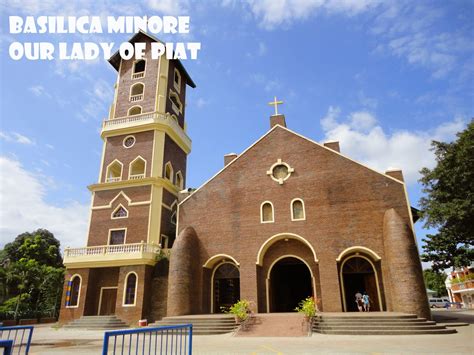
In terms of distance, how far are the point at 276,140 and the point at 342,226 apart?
266 inches

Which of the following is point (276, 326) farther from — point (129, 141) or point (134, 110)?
point (134, 110)

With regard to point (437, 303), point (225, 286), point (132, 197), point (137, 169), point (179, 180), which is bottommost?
point (437, 303)

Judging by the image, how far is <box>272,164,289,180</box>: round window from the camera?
2033 cm

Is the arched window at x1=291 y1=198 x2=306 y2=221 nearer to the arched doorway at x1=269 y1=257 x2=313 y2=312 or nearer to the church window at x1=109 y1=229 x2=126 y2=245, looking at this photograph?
the arched doorway at x1=269 y1=257 x2=313 y2=312

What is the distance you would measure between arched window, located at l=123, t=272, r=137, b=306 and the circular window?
9598 millimetres

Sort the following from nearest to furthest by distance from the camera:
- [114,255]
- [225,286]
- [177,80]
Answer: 1. [225,286]
2. [114,255]
3. [177,80]

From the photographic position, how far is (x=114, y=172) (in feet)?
84.2

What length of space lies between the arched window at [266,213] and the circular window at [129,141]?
37.5ft

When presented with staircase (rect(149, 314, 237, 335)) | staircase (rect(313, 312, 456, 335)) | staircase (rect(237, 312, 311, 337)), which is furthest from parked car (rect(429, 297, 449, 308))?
staircase (rect(149, 314, 237, 335))

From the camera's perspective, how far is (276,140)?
2138 cm

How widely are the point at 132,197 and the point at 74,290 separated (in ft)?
22.1

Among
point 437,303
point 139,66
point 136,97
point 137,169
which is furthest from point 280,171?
point 437,303

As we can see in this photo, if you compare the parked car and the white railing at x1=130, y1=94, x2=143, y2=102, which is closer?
the white railing at x1=130, y1=94, x2=143, y2=102

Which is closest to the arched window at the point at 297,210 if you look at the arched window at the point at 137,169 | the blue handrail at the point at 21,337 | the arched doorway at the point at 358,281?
the arched doorway at the point at 358,281
